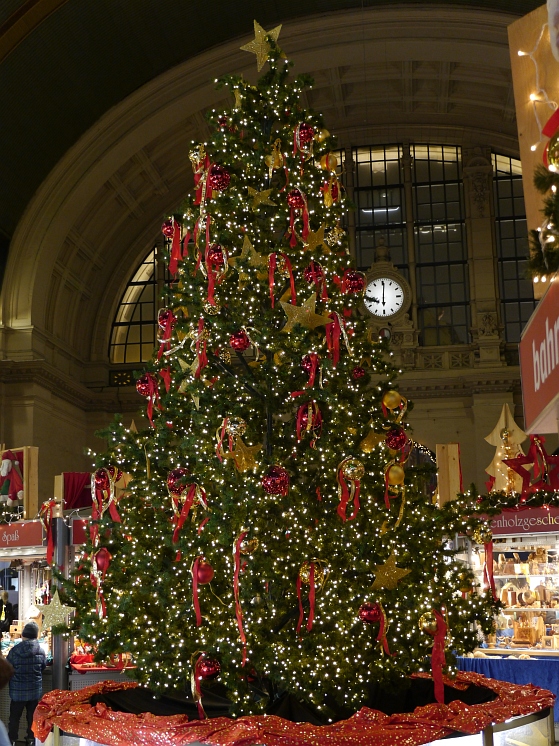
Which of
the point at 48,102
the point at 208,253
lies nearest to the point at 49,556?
the point at 208,253

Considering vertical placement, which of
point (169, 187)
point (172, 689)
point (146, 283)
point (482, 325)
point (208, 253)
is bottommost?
point (172, 689)

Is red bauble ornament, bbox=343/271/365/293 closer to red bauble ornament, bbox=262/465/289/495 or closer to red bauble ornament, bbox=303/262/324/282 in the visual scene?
red bauble ornament, bbox=303/262/324/282

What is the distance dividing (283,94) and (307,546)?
3.62 meters

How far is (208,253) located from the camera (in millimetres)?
6789

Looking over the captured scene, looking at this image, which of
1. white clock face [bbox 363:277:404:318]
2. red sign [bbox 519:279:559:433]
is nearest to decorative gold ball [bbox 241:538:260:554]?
red sign [bbox 519:279:559:433]

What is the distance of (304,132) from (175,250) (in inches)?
56.7

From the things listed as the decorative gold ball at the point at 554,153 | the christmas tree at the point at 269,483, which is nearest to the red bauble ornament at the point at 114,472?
the christmas tree at the point at 269,483

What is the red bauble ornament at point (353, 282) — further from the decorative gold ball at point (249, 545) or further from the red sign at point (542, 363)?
the red sign at point (542, 363)

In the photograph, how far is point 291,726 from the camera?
5.43 metres

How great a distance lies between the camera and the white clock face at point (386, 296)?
23375 mm

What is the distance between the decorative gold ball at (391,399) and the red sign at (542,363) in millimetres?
3048

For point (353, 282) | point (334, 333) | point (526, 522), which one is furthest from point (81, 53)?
point (334, 333)

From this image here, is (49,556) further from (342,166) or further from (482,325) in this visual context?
(342,166)

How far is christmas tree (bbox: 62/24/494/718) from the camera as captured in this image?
6094 millimetres
